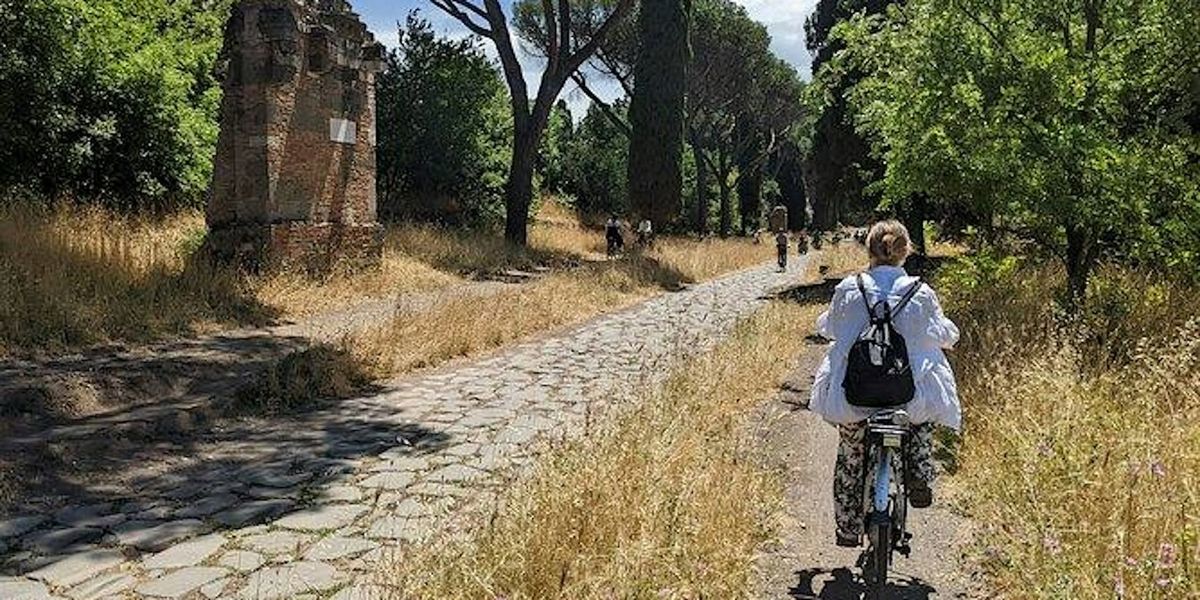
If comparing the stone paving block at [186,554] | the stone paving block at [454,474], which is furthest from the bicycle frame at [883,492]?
the stone paving block at [186,554]

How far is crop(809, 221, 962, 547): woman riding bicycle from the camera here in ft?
13.1

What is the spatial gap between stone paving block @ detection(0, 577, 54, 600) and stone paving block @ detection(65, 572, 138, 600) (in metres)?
0.11

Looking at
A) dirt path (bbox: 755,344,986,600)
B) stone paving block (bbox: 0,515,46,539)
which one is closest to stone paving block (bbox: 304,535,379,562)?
stone paving block (bbox: 0,515,46,539)

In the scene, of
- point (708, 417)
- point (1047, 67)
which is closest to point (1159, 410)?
point (708, 417)

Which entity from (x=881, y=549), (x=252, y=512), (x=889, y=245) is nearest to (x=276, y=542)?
(x=252, y=512)

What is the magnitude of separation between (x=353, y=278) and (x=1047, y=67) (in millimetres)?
9848

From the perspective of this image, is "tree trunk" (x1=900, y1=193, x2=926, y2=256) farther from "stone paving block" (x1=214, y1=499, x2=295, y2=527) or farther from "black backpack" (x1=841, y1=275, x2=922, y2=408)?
"stone paving block" (x1=214, y1=499, x2=295, y2=527)

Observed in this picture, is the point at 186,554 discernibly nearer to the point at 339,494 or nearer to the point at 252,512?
the point at 252,512

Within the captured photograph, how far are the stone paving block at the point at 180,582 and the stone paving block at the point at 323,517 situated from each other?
613 millimetres

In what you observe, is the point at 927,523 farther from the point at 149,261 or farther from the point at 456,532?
the point at 149,261

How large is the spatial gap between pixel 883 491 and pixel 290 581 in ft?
8.62

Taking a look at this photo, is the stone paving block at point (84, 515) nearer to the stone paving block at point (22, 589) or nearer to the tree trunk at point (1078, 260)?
the stone paving block at point (22, 589)

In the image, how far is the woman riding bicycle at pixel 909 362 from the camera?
13.1 ft

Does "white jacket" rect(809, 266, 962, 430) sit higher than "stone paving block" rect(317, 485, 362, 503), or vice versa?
"white jacket" rect(809, 266, 962, 430)
